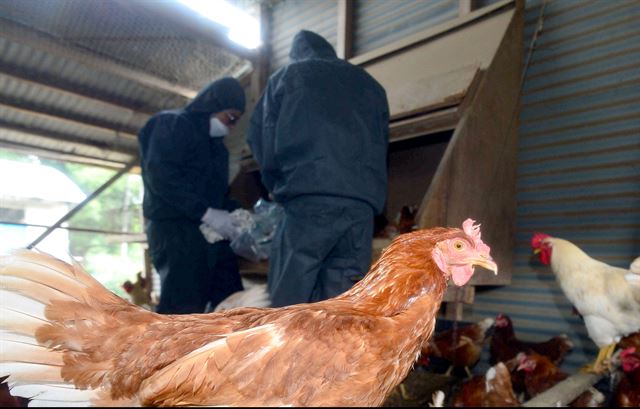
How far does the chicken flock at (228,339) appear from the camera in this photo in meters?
0.58

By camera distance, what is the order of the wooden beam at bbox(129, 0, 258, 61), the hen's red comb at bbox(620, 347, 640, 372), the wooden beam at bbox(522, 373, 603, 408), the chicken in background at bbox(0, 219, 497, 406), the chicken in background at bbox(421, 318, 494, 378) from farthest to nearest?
the chicken in background at bbox(421, 318, 494, 378) → the hen's red comb at bbox(620, 347, 640, 372) → the wooden beam at bbox(522, 373, 603, 408) → the wooden beam at bbox(129, 0, 258, 61) → the chicken in background at bbox(0, 219, 497, 406)

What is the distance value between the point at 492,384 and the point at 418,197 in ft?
3.69

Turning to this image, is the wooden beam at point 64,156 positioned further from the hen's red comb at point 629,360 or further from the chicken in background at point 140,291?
the hen's red comb at point 629,360

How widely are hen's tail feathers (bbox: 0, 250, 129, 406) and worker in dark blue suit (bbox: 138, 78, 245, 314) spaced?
3.38ft

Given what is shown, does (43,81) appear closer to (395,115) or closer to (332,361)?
(332,361)

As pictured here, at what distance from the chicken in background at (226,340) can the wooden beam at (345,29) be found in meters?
1.43

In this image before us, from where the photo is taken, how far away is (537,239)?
166cm

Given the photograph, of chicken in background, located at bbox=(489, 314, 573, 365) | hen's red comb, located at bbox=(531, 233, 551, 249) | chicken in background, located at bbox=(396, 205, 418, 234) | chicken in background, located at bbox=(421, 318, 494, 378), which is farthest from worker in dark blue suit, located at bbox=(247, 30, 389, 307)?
chicken in background, located at bbox=(421, 318, 494, 378)

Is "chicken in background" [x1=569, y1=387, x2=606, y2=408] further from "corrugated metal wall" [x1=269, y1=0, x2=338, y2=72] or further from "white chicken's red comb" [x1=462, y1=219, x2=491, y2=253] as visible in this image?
"corrugated metal wall" [x1=269, y1=0, x2=338, y2=72]

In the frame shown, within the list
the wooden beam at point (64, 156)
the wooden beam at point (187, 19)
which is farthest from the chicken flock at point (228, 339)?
the wooden beam at point (187, 19)

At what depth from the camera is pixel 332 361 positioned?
0.59 metres

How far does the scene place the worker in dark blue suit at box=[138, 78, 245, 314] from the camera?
1695mm

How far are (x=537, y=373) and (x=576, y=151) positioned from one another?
49.4 inches

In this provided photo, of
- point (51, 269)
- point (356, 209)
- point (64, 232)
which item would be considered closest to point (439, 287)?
point (356, 209)
